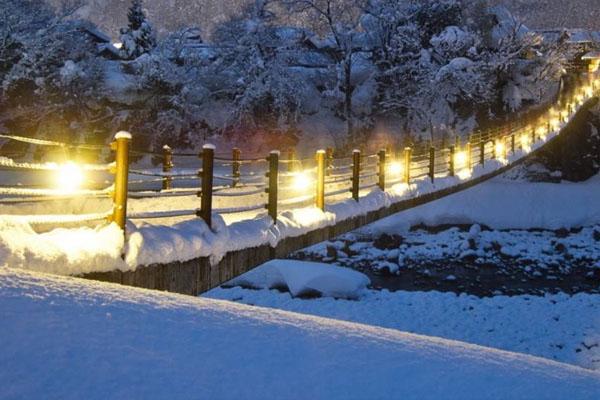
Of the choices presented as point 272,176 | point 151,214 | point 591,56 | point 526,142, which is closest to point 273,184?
point 272,176

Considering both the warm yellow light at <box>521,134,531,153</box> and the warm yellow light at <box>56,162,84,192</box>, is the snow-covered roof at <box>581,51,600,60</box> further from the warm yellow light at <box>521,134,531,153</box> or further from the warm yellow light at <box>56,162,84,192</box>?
the warm yellow light at <box>56,162,84,192</box>

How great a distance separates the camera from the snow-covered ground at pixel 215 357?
2.27 metres

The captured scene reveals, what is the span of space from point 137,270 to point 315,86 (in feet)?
96.7

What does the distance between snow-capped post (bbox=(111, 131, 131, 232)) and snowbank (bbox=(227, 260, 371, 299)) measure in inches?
438

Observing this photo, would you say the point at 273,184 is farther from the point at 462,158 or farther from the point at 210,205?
the point at 462,158

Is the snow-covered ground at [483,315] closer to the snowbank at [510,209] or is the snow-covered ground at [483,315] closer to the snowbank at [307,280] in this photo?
the snowbank at [307,280]

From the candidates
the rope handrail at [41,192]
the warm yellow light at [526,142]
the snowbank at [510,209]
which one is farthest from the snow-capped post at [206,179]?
the warm yellow light at [526,142]

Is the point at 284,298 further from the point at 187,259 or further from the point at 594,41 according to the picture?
the point at 594,41

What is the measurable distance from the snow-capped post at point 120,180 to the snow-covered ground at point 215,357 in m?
1.58

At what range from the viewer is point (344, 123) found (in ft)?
105

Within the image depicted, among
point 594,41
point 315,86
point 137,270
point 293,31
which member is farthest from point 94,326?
point 594,41

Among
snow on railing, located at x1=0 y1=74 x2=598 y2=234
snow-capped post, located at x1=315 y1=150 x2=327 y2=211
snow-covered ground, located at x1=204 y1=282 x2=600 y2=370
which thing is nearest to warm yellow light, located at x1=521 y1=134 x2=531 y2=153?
snow on railing, located at x1=0 y1=74 x2=598 y2=234

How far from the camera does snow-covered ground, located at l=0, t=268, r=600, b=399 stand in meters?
2.27

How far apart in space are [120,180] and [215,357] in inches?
111
